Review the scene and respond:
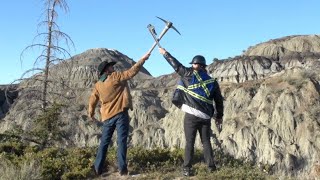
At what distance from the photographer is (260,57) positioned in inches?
3568

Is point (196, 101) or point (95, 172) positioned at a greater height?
point (196, 101)

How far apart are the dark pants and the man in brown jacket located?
1.07m

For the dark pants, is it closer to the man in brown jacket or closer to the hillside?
the man in brown jacket

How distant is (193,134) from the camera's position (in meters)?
8.95

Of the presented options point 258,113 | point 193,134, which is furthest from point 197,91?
point 258,113

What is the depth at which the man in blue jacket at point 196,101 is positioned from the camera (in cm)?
891

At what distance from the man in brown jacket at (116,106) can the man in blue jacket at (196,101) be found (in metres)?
0.87

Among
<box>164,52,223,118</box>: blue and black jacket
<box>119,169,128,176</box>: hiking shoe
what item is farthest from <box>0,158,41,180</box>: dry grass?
<box>164,52,223,118</box>: blue and black jacket

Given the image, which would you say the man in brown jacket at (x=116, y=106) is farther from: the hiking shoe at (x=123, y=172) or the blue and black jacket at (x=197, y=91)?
the blue and black jacket at (x=197, y=91)

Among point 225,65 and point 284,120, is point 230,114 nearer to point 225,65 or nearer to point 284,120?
point 284,120

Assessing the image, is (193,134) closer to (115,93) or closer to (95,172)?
(115,93)

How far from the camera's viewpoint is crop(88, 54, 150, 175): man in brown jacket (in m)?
9.14

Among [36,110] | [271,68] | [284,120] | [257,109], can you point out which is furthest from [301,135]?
[36,110]

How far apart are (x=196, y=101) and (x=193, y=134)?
57cm
